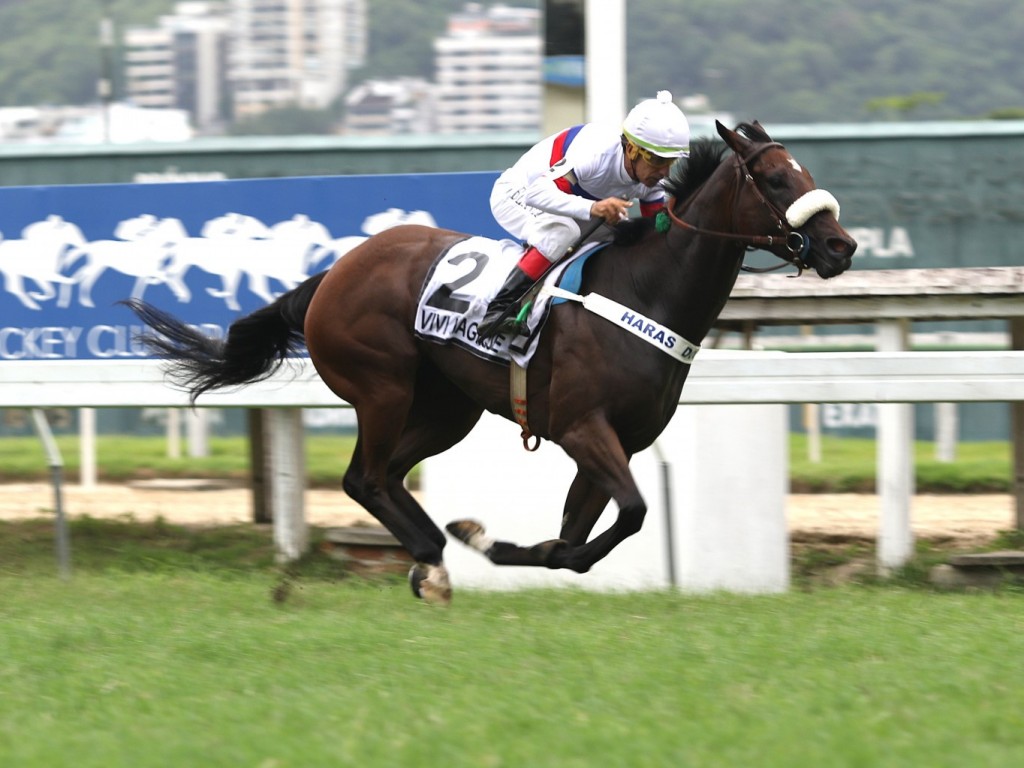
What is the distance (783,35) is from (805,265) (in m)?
35.1

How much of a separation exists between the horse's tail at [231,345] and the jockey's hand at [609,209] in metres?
1.58

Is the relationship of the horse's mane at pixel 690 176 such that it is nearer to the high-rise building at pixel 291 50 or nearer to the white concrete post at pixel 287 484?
the white concrete post at pixel 287 484

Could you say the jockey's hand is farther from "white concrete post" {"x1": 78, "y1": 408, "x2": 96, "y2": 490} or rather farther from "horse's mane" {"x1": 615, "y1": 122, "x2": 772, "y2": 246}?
"white concrete post" {"x1": 78, "y1": 408, "x2": 96, "y2": 490}

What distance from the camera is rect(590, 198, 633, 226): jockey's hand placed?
534 centimetres

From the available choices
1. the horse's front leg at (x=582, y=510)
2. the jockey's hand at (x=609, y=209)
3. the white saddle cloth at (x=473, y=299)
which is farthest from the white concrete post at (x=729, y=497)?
the jockey's hand at (x=609, y=209)

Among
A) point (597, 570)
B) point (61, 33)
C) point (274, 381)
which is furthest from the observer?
point (61, 33)

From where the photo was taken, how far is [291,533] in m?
7.71

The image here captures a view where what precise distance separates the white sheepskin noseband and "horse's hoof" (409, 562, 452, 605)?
6.45 feet

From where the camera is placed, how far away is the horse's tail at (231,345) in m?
6.44

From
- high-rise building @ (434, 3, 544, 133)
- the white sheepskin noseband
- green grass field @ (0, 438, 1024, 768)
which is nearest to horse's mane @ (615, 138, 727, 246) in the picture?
the white sheepskin noseband

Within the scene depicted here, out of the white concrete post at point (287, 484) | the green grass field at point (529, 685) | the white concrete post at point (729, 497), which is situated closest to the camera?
the green grass field at point (529, 685)

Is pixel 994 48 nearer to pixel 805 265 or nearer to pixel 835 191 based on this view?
pixel 835 191

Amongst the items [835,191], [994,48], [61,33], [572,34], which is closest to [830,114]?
[994,48]

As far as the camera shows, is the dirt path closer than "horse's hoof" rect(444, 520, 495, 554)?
No
